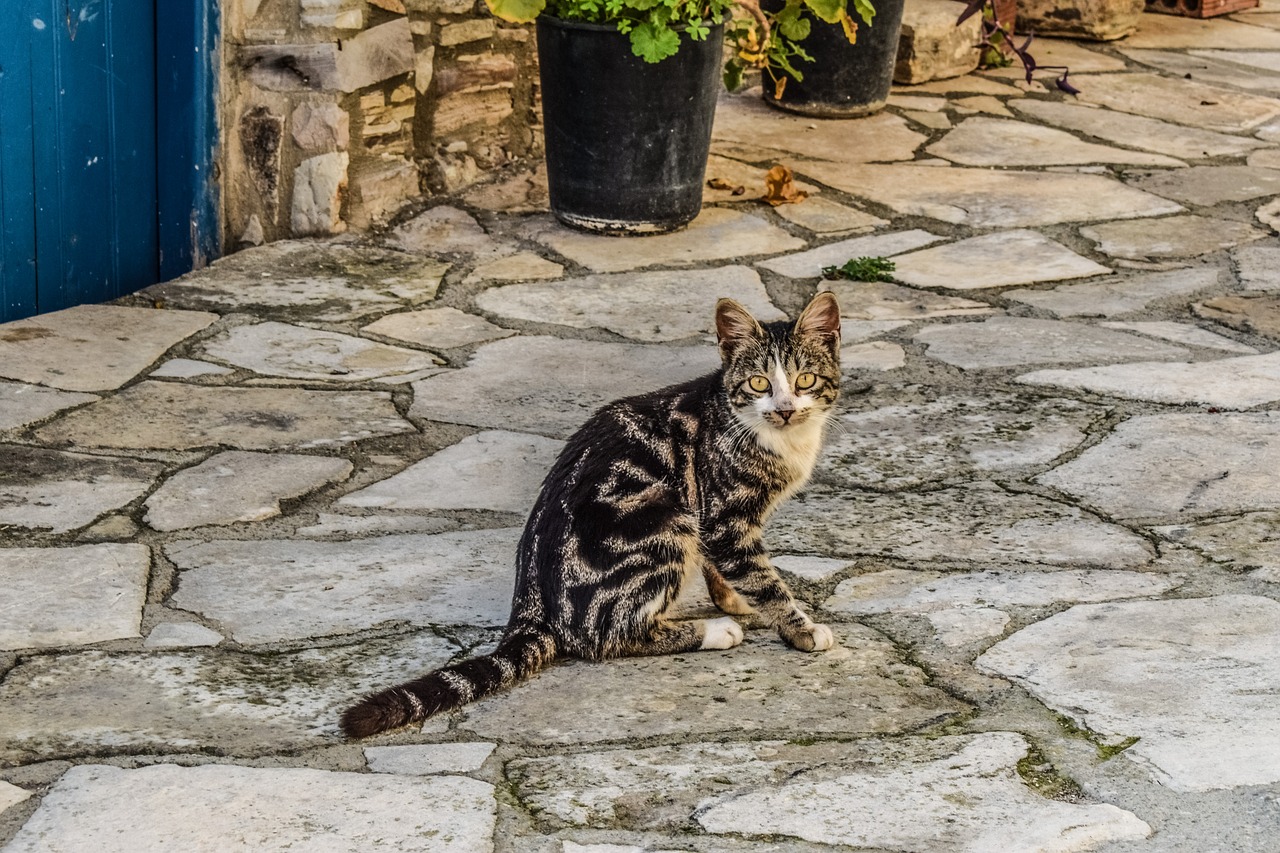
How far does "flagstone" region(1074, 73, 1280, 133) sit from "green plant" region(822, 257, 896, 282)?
2.65 meters

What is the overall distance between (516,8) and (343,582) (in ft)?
9.15

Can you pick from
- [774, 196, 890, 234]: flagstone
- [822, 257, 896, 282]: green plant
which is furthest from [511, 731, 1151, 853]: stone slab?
[774, 196, 890, 234]: flagstone

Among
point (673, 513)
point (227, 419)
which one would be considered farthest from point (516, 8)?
point (673, 513)

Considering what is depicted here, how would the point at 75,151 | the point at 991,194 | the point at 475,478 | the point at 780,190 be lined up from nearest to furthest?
the point at 475,478 < the point at 75,151 < the point at 780,190 < the point at 991,194

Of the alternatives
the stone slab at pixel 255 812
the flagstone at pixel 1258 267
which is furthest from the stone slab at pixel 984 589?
the flagstone at pixel 1258 267

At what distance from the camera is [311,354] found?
496cm

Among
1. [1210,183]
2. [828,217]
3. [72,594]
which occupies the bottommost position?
[72,594]

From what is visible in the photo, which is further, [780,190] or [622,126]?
[780,190]

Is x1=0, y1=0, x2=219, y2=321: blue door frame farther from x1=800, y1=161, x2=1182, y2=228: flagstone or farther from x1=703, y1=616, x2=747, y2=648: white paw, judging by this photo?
x1=703, y1=616, x2=747, y2=648: white paw

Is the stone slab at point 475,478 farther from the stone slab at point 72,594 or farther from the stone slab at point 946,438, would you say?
the stone slab at point 946,438

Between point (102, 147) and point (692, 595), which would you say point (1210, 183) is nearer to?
point (692, 595)

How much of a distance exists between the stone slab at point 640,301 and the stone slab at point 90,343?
1042 millimetres

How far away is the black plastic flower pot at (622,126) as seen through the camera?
5.81m

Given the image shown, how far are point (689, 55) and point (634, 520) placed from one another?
3080 millimetres
